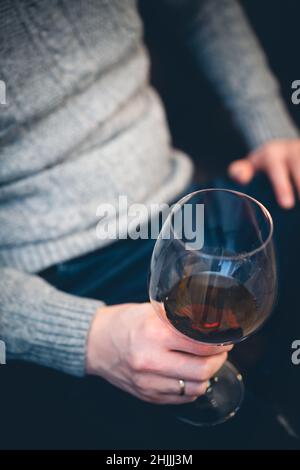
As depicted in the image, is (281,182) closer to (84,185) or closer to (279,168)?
(279,168)

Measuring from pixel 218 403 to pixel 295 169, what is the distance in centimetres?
41

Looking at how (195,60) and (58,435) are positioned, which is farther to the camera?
(195,60)

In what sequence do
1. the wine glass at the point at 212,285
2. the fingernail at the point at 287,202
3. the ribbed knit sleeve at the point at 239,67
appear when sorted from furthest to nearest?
the ribbed knit sleeve at the point at 239,67 → the fingernail at the point at 287,202 → the wine glass at the point at 212,285

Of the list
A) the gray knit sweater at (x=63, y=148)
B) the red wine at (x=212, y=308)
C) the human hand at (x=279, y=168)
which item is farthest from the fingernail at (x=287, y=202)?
the red wine at (x=212, y=308)

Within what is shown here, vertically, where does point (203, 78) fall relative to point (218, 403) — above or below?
above

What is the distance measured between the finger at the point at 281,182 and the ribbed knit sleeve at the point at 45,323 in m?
0.34

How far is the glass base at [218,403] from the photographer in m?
0.61

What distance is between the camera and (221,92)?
0.93 meters

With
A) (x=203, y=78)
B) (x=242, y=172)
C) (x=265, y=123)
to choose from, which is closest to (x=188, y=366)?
(x=242, y=172)

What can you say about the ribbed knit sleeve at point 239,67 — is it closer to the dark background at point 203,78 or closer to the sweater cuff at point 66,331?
the dark background at point 203,78

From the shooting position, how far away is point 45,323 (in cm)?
59

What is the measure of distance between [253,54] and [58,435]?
0.76 m

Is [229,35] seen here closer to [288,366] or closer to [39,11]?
[39,11]
